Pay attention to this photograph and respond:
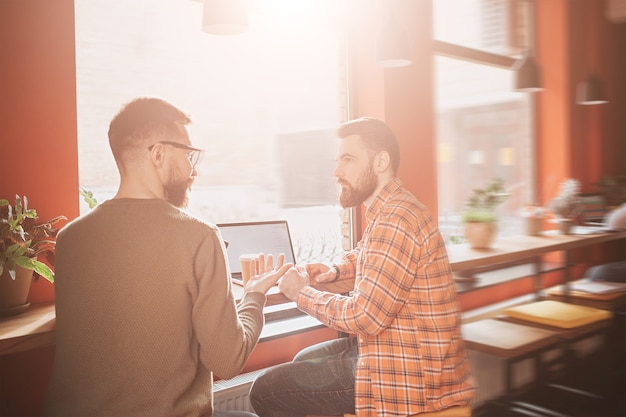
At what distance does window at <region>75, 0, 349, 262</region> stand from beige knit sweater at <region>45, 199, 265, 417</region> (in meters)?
1.11

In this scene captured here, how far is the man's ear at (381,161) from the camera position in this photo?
1.96 metres

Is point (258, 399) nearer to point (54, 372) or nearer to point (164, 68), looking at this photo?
point (54, 372)

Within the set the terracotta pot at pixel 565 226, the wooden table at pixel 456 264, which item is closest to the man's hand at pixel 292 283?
the wooden table at pixel 456 264

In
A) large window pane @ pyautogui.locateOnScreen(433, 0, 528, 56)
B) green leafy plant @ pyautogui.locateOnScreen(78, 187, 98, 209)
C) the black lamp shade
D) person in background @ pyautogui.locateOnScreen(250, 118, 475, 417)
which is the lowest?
person in background @ pyautogui.locateOnScreen(250, 118, 475, 417)

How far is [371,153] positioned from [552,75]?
4085 mm

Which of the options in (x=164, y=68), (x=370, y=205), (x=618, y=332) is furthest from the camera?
(x=618, y=332)

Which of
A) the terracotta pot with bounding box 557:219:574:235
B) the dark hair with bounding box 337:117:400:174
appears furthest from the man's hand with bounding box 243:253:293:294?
the terracotta pot with bounding box 557:219:574:235

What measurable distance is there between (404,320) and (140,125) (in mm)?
997

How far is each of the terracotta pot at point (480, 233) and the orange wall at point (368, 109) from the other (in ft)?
1.38

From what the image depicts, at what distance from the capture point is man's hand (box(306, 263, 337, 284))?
7.22 feet

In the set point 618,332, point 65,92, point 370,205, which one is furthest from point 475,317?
point 65,92

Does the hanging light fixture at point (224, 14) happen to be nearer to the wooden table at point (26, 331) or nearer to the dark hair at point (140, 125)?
the dark hair at point (140, 125)

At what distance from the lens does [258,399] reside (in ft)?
6.48

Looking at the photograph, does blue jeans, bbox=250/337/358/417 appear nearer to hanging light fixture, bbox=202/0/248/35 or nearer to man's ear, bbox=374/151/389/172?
man's ear, bbox=374/151/389/172
